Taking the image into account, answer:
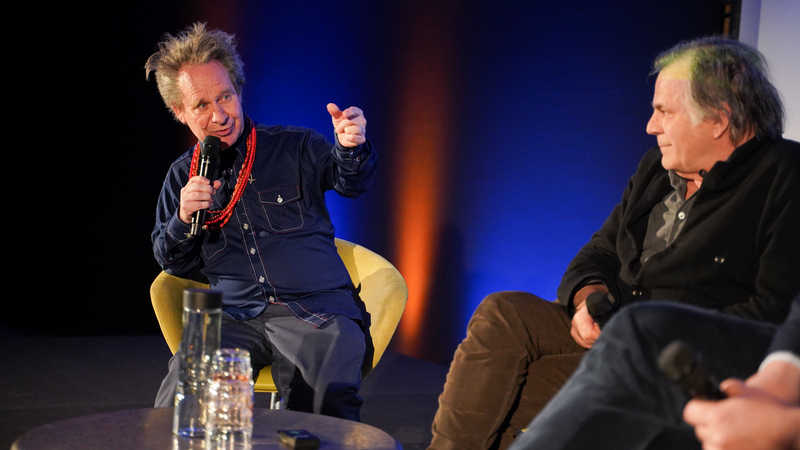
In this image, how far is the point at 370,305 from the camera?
2416mm

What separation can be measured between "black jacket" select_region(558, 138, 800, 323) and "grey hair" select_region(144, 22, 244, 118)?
1.31 meters

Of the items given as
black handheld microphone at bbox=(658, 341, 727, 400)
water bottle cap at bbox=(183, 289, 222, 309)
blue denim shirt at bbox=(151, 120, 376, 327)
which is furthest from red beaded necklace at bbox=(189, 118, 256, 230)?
black handheld microphone at bbox=(658, 341, 727, 400)

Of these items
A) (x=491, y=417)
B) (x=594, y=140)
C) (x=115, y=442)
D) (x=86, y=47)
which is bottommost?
(x=491, y=417)

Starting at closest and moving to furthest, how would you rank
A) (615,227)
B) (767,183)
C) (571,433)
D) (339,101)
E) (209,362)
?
(571,433) < (209,362) < (767,183) < (615,227) < (339,101)

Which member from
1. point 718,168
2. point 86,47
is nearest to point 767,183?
point 718,168

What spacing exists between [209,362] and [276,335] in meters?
0.77

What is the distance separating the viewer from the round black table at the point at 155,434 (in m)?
1.30

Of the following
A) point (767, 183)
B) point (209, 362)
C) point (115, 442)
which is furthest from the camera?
point (767, 183)

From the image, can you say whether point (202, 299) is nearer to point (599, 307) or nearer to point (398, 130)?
point (599, 307)

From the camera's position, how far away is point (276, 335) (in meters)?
2.20

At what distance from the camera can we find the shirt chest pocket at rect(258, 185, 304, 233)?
2.37m

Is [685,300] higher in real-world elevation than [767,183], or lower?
lower

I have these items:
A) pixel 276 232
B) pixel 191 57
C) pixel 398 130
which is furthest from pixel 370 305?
pixel 398 130

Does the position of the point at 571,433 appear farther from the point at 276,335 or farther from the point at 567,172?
the point at 567,172
